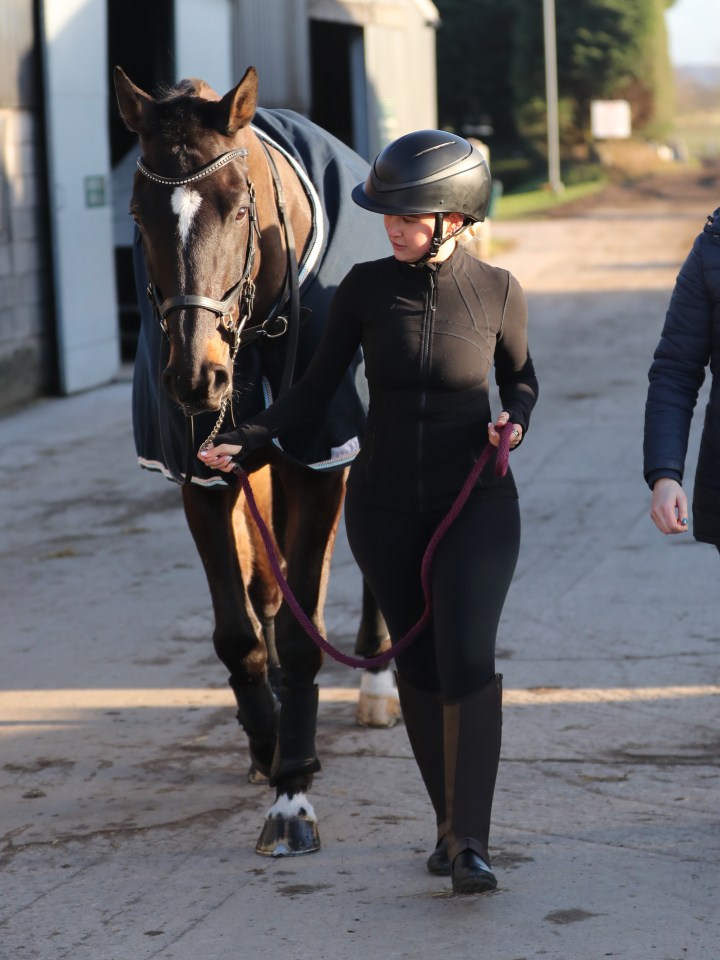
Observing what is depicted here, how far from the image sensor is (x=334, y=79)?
1828 centimetres

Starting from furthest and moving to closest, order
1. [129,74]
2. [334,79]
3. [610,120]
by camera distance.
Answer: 1. [610,120]
2. [334,79]
3. [129,74]

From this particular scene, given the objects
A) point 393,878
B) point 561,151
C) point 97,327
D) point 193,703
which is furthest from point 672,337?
point 561,151

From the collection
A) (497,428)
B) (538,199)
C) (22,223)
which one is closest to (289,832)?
(497,428)

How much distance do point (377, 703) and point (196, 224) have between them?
6.32ft

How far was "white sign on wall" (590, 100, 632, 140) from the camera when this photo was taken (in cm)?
4291

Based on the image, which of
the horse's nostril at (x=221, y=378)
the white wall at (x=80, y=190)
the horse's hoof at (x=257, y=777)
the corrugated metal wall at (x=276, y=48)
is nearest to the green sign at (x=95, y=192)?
the white wall at (x=80, y=190)

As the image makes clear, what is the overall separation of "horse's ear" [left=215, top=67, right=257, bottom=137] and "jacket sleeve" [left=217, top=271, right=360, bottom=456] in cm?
46

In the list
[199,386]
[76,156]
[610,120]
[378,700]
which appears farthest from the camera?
[610,120]

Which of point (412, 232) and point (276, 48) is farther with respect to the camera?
point (276, 48)

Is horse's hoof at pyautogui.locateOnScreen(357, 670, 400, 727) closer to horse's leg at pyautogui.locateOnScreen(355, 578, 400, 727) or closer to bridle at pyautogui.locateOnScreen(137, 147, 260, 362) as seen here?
horse's leg at pyautogui.locateOnScreen(355, 578, 400, 727)

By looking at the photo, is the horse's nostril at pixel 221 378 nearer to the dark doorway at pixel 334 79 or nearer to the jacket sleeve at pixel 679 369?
the jacket sleeve at pixel 679 369

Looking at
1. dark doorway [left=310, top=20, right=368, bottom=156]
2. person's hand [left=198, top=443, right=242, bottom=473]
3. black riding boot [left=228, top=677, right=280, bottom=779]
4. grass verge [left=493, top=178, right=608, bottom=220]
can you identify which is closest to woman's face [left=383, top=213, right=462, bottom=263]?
person's hand [left=198, top=443, right=242, bottom=473]

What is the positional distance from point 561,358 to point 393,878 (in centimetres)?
922

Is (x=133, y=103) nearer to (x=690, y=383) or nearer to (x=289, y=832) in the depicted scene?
(x=690, y=383)
